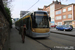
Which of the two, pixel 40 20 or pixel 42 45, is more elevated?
pixel 40 20

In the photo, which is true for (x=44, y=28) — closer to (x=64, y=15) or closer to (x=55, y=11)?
(x=64, y=15)

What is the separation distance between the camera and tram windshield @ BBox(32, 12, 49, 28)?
9.43 meters

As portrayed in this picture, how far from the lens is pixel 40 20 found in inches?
376

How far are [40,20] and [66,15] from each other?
3701 cm

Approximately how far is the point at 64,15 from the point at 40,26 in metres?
38.4

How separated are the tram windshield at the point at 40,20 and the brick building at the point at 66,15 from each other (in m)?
32.3

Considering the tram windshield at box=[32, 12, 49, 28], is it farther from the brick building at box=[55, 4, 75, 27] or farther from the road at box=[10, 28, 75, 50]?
the brick building at box=[55, 4, 75, 27]

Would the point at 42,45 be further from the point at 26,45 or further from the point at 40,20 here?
the point at 40,20

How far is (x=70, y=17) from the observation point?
4138 cm

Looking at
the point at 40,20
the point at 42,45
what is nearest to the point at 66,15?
the point at 40,20

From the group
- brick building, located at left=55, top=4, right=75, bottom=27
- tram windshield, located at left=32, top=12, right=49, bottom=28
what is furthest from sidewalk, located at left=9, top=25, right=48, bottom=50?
brick building, located at left=55, top=4, right=75, bottom=27

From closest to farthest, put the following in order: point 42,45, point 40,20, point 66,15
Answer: point 42,45, point 40,20, point 66,15

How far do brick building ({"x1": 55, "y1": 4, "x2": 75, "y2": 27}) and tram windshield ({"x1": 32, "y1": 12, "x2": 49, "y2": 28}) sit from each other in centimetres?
3235

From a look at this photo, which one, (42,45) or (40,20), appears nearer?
(42,45)
